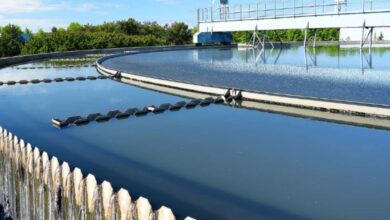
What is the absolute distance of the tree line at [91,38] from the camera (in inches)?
1976

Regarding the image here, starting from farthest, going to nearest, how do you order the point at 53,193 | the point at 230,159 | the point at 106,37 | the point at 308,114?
the point at 106,37
the point at 308,114
the point at 230,159
the point at 53,193

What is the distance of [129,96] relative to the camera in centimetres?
1834

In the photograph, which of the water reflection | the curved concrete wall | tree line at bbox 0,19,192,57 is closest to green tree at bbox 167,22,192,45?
tree line at bbox 0,19,192,57

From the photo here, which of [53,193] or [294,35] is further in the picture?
[294,35]

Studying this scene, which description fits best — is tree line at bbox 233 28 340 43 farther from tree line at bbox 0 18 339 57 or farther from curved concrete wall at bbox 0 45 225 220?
curved concrete wall at bbox 0 45 225 220

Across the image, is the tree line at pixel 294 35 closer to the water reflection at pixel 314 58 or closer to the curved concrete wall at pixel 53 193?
the water reflection at pixel 314 58

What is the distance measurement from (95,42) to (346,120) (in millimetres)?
45753

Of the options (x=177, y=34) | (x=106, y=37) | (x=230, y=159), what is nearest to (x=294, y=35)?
(x=177, y=34)

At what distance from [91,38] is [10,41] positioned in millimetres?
9714

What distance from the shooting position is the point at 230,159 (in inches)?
364

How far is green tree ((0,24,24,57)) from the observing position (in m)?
48.7

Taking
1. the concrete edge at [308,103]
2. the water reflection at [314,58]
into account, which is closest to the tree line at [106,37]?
the water reflection at [314,58]

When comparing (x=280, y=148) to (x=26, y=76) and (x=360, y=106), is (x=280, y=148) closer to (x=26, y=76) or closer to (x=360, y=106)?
(x=360, y=106)

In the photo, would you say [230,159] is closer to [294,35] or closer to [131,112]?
[131,112]
